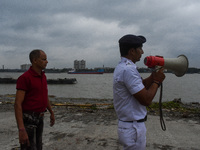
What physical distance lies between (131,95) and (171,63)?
0.73m

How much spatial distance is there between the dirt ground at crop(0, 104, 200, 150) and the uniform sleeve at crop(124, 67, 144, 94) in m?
2.53

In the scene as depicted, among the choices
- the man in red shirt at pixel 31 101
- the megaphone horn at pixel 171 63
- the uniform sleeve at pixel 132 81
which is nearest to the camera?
the uniform sleeve at pixel 132 81

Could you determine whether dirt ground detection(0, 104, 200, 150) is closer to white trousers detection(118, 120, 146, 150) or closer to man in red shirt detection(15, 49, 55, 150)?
man in red shirt detection(15, 49, 55, 150)

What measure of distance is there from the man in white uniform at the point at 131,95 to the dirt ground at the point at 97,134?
2243mm

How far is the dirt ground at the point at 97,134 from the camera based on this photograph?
4.10 m

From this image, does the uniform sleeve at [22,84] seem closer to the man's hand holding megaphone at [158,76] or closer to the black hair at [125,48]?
the black hair at [125,48]

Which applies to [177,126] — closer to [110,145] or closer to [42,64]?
[110,145]

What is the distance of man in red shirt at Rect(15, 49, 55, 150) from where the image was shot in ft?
7.84

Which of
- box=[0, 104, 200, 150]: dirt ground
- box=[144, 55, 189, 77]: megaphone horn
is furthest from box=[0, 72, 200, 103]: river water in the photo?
box=[144, 55, 189, 77]: megaphone horn

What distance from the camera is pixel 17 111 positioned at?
237 centimetres

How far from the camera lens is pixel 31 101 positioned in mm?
2531

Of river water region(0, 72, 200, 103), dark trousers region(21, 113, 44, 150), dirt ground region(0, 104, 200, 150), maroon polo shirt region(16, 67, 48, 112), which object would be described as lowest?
river water region(0, 72, 200, 103)

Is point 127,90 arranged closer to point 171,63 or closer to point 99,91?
point 171,63

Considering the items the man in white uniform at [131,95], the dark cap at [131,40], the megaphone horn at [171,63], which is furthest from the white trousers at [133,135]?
the dark cap at [131,40]
